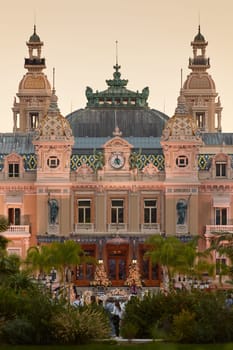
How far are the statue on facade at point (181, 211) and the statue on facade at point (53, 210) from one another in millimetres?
7860

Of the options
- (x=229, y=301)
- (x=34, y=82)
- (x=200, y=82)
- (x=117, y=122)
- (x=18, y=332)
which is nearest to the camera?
(x=18, y=332)

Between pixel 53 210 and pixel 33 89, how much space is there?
2261 centimetres

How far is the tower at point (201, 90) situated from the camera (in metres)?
152

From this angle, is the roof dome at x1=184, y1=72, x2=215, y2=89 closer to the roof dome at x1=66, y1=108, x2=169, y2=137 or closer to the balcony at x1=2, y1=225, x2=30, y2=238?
the roof dome at x1=66, y1=108, x2=169, y2=137

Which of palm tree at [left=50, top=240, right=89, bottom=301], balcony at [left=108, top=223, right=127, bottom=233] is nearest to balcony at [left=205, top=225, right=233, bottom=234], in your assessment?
balcony at [left=108, top=223, right=127, bottom=233]

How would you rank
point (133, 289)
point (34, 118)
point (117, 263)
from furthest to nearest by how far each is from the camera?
point (34, 118) → point (117, 263) → point (133, 289)

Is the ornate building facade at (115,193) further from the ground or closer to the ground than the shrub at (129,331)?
further from the ground

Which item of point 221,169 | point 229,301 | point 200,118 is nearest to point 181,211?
point 221,169

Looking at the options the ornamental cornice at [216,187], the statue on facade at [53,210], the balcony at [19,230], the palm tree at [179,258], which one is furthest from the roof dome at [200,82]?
the palm tree at [179,258]

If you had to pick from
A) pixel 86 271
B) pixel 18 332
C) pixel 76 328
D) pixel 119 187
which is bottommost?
pixel 18 332

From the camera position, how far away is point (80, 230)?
13450cm

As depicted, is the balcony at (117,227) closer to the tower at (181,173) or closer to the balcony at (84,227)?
the balcony at (84,227)

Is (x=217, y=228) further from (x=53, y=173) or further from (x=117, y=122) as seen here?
(x=117, y=122)

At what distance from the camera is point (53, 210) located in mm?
133750
